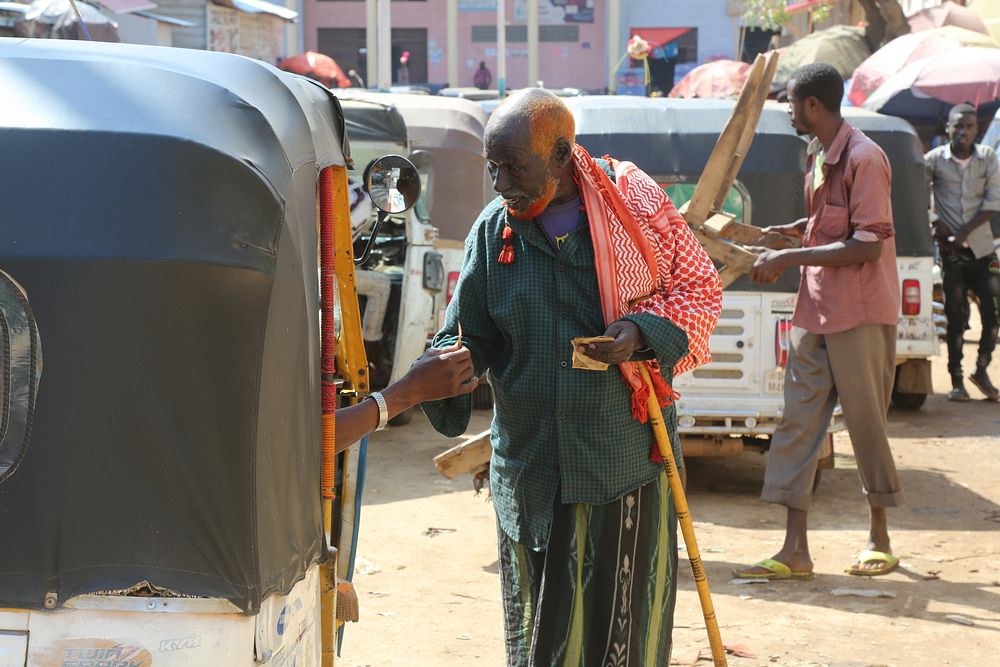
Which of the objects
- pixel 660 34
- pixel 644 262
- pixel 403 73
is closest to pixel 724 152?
pixel 644 262

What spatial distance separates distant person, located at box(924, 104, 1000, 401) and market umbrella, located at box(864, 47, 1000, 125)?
4715mm

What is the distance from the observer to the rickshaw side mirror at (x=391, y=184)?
3.56 meters

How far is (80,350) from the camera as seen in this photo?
2059 millimetres

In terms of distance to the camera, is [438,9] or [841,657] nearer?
[841,657]

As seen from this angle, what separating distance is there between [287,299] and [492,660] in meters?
2.96

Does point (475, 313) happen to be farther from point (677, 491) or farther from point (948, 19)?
point (948, 19)

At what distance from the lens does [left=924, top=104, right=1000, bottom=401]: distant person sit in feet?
34.9

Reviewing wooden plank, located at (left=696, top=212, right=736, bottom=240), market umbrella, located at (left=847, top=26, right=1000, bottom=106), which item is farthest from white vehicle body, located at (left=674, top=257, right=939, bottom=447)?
market umbrella, located at (left=847, top=26, right=1000, bottom=106)

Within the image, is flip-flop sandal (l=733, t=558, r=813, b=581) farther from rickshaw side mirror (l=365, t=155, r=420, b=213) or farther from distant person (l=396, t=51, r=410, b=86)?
distant person (l=396, t=51, r=410, b=86)

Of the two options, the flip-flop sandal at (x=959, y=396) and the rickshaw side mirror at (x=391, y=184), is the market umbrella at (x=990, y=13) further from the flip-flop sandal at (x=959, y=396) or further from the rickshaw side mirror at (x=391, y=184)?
the rickshaw side mirror at (x=391, y=184)

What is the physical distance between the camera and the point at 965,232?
10633 mm

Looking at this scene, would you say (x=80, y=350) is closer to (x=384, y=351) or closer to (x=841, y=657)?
(x=841, y=657)

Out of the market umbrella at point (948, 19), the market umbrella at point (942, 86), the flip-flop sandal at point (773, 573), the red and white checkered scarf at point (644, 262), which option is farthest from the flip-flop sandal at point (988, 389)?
the market umbrella at point (948, 19)

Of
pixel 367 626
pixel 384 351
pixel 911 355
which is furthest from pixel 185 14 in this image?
pixel 367 626
